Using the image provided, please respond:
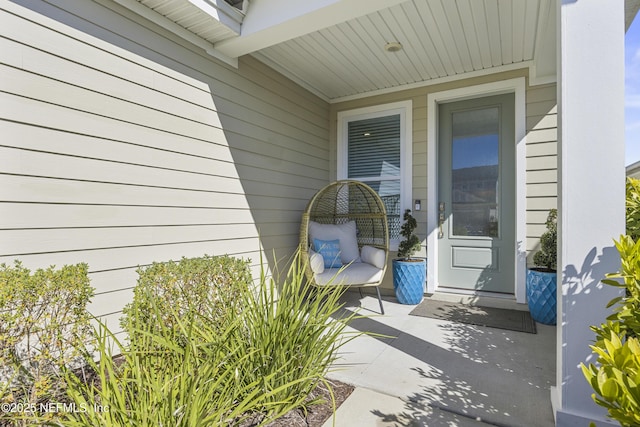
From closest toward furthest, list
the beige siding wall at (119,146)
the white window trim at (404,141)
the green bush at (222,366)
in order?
the green bush at (222,366)
the beige siding wall at (119,146)
the white window trim at (404,141)

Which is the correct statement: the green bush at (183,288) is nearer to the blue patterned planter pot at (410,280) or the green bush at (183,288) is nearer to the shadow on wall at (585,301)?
the shadow on wall at (585,301)

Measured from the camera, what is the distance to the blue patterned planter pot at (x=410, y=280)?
3.54m

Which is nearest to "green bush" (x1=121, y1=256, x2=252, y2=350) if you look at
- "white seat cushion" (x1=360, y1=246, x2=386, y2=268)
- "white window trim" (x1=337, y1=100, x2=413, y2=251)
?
"white seat cushion" (x1=360, y1=246, x2=386, y2=268)

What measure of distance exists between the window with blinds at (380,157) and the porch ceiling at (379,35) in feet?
1.93

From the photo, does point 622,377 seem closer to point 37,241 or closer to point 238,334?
point 238,334

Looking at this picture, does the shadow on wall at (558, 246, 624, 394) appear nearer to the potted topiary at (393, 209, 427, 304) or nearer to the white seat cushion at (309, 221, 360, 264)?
the potted topiary at (393, 209, 427, 304)

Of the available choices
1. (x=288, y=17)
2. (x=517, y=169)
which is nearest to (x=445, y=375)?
(x=517, y=169)

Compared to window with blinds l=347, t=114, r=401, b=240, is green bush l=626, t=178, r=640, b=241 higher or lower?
lower

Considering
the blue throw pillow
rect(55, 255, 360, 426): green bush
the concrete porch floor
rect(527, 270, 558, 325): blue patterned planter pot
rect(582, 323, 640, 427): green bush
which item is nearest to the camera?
rect(582, 323, 640, 427): green bush

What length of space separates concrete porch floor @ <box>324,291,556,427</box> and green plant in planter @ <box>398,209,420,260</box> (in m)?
0.80

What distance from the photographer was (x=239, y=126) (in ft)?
10.3

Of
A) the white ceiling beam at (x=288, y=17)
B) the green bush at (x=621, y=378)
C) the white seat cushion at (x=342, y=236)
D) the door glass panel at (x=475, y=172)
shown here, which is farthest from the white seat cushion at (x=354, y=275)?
the green bush at (x=621, y=378)

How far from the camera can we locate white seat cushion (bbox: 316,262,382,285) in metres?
3.08

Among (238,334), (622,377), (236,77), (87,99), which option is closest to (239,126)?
(236,77)
